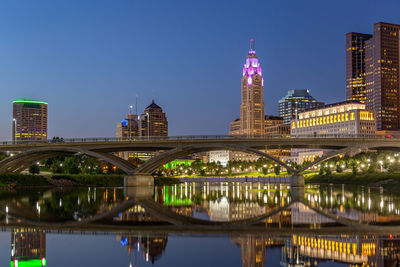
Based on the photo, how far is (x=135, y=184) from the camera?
89812mm

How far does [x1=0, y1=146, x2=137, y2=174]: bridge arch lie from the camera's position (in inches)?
3479

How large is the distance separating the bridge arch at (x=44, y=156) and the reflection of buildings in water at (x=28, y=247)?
64.6 m

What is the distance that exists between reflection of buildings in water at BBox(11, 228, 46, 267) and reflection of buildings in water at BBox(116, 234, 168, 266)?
3.22 m

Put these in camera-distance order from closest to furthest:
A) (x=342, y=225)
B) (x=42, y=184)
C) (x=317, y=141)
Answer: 1. (x=342, y=225)
2. (x=317, y=141)
3. (x=42, y=184)

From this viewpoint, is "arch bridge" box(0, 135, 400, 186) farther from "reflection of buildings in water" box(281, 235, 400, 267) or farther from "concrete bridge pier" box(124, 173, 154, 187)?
"reflection of buildings in water" box(281, 235, 400, 267)

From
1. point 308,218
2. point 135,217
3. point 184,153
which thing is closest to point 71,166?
point 184,153

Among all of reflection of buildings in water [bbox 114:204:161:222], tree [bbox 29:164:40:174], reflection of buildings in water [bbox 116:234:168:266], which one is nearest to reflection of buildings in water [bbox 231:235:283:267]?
reflection of buildings in water [bbox 116:234:168:266]

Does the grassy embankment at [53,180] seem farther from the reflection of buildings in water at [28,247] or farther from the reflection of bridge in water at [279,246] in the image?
the reflection of bridge in water at [279,246]

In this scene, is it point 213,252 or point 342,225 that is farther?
point 342,225

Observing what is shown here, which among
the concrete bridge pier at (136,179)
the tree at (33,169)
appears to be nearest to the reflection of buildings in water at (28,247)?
the concrete bridge pier at (136,179)

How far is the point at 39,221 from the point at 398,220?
2073 cm

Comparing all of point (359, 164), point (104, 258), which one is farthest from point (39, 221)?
point (359, 164)

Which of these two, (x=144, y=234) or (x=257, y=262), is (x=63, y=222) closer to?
(x=144, y=234)

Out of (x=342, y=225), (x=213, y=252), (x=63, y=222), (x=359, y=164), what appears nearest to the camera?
(x=213, y=252)
